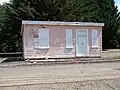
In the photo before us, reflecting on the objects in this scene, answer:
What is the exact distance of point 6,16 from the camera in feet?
135

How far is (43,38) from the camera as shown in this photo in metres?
24.2

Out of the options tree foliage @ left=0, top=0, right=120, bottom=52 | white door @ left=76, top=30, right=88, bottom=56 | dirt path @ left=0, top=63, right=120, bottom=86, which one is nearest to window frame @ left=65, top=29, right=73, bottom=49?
white door @ left=76, top=30, right=88, bottom=56

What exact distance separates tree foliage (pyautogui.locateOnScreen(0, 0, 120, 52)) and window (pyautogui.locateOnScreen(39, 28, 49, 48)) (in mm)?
13264

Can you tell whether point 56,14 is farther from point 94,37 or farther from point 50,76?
point 50,76

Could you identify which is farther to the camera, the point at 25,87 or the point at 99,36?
the point at 99,36

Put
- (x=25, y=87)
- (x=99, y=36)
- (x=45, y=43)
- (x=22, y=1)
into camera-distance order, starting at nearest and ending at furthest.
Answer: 1. (x=25, y=87)
2. (x=45, y=43)
3. (x=99, y=36)
4. (x=22, y=1)

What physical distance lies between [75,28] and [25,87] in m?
15.6

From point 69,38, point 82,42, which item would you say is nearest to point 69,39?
point 69,38

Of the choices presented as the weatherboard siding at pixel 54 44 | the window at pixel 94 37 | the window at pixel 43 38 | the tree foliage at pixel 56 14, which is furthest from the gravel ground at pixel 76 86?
the tree foliage at pixel 56 14

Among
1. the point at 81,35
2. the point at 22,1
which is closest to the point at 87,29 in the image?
the point at 81,35

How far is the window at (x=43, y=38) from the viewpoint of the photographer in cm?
2414

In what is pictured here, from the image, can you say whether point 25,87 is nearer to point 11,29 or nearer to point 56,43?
point 56,43

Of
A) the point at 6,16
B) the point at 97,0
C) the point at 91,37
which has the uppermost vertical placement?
the point at 97,0

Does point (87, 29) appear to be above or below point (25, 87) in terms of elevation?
above
